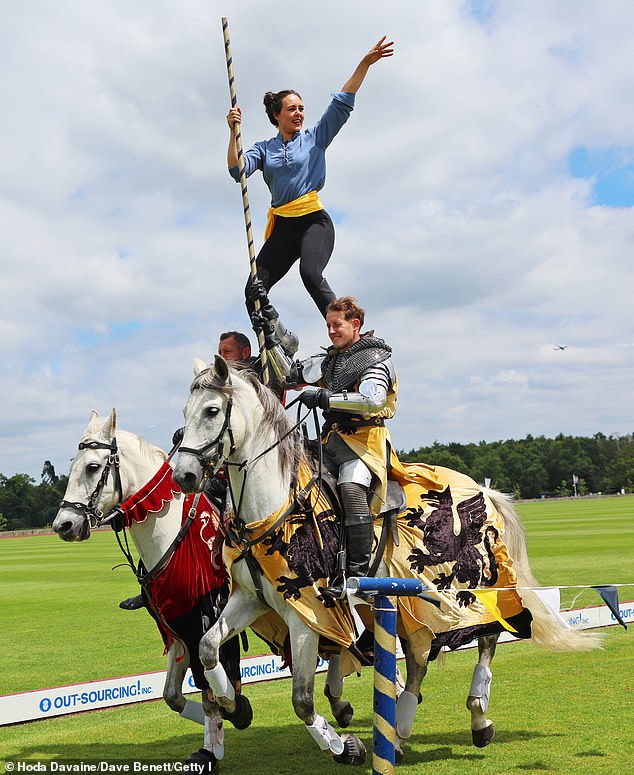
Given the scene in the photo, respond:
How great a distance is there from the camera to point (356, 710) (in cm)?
822

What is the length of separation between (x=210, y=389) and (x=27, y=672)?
7.21 m

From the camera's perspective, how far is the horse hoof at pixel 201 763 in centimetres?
606

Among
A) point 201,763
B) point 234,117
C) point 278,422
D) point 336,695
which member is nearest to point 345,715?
point 336,695

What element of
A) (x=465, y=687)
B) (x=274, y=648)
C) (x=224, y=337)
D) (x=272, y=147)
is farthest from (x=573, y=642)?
(x=272, y=147)

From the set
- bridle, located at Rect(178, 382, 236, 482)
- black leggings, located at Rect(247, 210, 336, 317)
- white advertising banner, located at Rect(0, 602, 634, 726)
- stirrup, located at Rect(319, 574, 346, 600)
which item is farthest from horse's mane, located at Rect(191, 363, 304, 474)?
white advertising banner, located at Rect(0, 602, 634, 726)

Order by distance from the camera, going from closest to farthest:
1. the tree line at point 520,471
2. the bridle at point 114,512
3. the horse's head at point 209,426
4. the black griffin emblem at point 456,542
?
1. the horse's head at point 209,426
2. the bridle at point 114,512
3. the black griffin emblem at point 456,542
4. the tree line at point 520,471

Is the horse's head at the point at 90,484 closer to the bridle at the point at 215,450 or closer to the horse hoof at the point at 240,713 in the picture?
the bridle at the point at 215,450

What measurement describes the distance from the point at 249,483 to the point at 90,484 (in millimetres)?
1249

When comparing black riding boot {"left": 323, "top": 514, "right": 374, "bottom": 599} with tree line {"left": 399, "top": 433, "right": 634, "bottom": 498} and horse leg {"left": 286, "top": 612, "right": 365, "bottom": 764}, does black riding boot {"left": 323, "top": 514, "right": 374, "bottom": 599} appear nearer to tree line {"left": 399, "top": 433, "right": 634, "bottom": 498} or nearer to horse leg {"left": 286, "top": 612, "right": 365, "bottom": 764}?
horse leg {"left": 286, "top": 612, "right": 365, "bottom": 764}

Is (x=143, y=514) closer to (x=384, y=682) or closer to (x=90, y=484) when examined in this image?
(x=90, y=484)

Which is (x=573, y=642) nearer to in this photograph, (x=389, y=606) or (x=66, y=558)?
(x=389, y=606)

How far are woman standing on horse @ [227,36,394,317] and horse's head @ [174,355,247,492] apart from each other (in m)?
1.71

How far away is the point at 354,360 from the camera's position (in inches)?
245

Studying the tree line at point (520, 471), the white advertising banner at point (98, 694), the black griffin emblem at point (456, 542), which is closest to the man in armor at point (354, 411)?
the black griffin emblem at point (456, 542)
